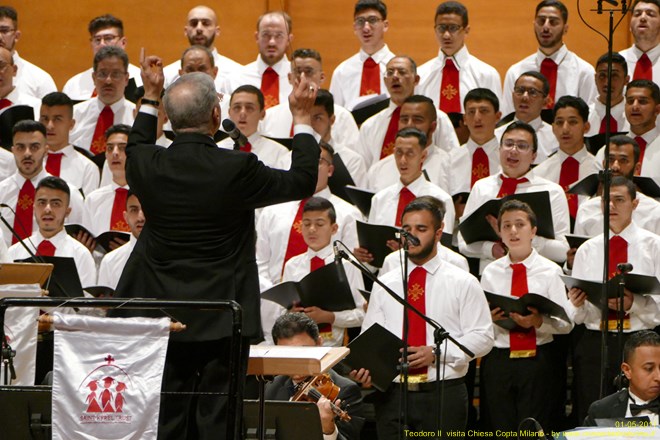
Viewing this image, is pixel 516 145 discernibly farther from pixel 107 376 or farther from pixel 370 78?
pixel 107 376

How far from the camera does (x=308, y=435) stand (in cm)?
387

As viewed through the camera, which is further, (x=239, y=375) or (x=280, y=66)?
(x=280, y=66)

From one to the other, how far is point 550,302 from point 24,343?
2691mm

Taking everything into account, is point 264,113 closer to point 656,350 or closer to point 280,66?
point 280,66

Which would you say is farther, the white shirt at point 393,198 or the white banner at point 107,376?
the white shirt at point 393,198

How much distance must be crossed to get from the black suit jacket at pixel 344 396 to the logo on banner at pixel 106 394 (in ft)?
5.70

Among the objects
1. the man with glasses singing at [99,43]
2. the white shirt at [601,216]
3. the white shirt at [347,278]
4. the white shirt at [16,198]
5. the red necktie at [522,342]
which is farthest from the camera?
the man with glasses singing at [99,43]

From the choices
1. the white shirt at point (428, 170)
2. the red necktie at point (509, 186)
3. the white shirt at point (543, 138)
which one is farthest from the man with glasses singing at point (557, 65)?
the red necktie at point (509, 186)

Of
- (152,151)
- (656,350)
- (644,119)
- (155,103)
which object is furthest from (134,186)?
(644,119)

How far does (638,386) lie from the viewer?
198 inches

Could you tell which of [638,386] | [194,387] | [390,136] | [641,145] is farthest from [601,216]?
[194,387]

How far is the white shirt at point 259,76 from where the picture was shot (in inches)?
349

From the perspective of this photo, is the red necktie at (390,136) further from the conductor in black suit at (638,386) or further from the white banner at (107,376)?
the white banner at (107,376)

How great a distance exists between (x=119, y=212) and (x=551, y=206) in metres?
2.81
